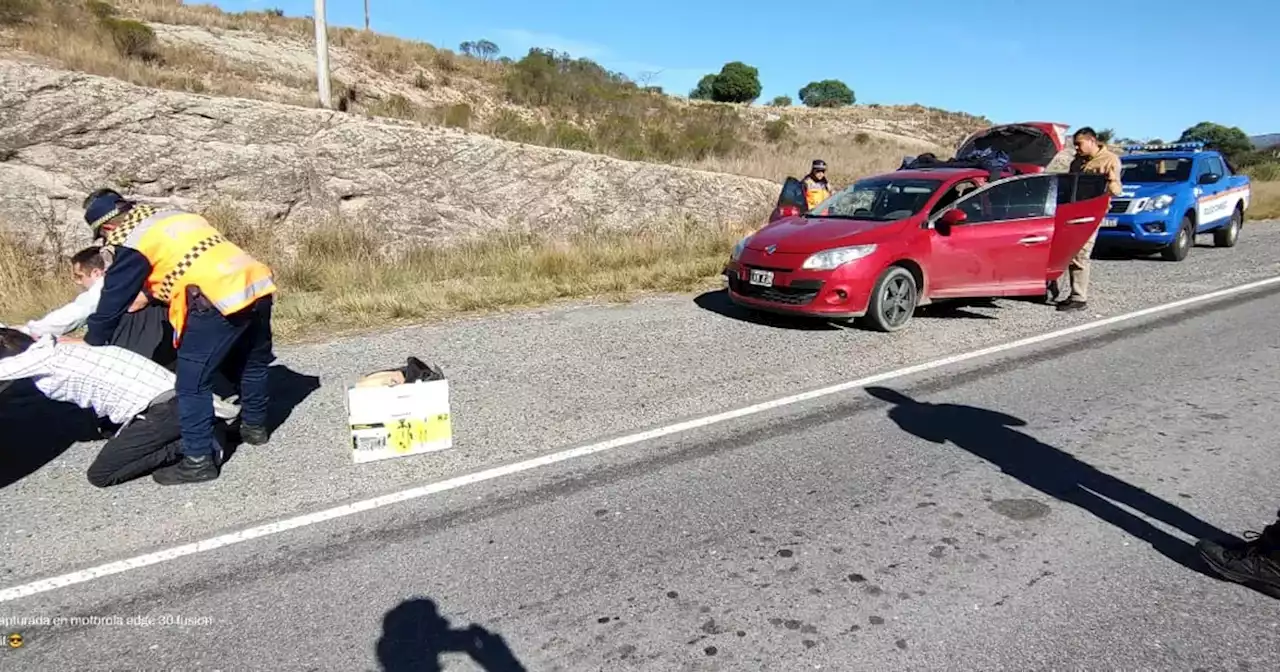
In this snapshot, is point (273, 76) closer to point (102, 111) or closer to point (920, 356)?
point (102, 111)

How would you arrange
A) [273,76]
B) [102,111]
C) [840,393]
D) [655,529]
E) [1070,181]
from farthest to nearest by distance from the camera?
[273,76] < [102,111] < [1070,181] < [840,393] < [655,529]

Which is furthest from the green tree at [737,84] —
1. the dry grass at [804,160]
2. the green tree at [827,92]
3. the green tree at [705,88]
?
the dry grass at [804,160]

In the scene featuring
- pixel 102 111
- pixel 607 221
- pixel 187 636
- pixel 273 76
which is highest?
pixel 273 76

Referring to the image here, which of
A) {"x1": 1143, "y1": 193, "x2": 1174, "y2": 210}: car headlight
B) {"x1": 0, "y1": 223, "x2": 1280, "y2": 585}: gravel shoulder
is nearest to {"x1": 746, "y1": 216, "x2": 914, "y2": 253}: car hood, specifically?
{"x1": 0, "y1": 223, "x2": 1280, "y2": 585}: gravel shoulder

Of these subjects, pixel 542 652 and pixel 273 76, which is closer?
pixel 542 652

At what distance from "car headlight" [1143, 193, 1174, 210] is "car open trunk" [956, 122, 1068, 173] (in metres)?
1.61

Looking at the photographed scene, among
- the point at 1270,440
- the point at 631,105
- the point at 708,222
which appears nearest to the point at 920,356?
the point at 1270,440

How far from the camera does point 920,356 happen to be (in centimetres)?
670

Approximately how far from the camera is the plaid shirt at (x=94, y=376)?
4062mm

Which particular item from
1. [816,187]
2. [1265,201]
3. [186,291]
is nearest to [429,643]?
[186,291]

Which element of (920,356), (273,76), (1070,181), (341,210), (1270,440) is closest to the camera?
(1270,440)

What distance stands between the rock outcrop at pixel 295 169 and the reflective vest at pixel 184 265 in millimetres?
8180

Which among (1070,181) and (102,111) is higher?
(102,111)

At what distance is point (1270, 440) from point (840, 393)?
8.49ft
